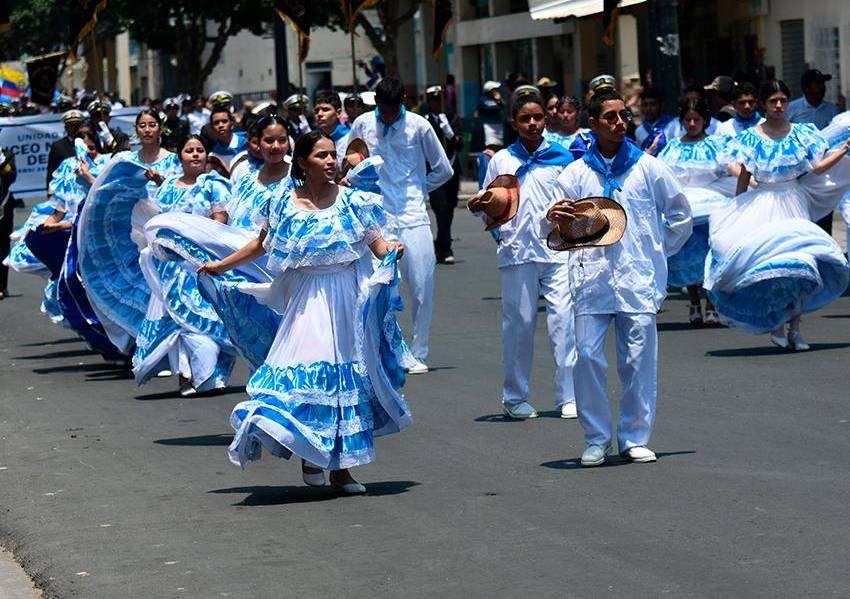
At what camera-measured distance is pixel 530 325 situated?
435 inches

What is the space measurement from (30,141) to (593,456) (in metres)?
23.8

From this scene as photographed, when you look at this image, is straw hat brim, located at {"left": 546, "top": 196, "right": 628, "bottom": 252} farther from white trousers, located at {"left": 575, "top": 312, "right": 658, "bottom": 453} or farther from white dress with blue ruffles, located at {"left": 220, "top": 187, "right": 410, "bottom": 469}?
white dress with blue ruffles, located at {"left": 220, "top": 187, "right": 410, "bottom": 469}

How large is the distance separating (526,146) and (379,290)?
8.66ft

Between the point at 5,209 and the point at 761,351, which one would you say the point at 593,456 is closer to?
the point at 761,351

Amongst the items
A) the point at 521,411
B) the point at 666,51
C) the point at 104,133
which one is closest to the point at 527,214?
the point at 521,411

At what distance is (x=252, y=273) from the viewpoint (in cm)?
1092

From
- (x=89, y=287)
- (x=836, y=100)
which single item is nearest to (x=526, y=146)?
(x=89, y=287)

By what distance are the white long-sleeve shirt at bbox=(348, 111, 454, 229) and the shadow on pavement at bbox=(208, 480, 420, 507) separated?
4.91 metres

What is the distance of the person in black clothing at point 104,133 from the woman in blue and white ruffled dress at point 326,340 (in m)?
6.25

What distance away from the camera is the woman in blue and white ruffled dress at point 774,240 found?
13.5 metres

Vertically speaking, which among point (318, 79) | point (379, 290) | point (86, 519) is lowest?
point (86, 519)

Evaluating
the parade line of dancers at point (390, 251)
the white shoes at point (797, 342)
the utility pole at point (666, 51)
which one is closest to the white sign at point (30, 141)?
the utility pole at point (666, 51)

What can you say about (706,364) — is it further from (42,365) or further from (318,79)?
(318,79)

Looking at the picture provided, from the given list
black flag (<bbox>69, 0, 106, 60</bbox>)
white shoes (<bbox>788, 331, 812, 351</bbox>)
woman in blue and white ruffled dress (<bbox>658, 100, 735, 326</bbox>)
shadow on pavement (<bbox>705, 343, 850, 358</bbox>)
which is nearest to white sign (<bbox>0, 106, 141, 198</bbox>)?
black flag (<bbox>69, 0, 106, 60</bbox>)
